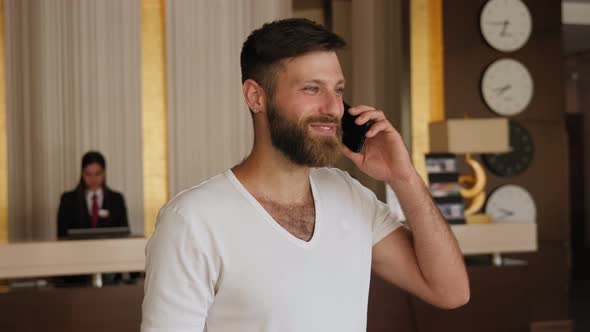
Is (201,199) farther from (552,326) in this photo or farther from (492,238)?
(552,326)

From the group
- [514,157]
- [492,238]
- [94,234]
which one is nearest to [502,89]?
[514,157]

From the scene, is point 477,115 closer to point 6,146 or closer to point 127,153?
point 127,153

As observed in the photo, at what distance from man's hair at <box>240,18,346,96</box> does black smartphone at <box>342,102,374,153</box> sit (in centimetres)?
20

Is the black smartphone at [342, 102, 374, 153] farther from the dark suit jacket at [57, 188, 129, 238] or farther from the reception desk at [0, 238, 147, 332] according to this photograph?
the dark suit jacket at [57, 188, 129, 238]

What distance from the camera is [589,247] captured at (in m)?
13.8

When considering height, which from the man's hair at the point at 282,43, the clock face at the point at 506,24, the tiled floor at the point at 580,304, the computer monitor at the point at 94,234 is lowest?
the tiled floor at the point at 580,304

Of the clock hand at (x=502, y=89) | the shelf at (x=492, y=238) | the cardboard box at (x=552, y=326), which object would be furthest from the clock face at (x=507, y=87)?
the shelf at (x=492, y=238)

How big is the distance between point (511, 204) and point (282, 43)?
6.88m

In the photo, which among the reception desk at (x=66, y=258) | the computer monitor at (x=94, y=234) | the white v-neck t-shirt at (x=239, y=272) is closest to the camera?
the white v-neck t-shirt at (x=239, y=272)

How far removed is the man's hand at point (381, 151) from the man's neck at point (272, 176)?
0.15 m

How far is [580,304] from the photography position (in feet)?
34.0

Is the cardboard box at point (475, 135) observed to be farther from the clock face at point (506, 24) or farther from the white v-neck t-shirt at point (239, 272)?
the white v-neck t-shirt at point (239, 272)

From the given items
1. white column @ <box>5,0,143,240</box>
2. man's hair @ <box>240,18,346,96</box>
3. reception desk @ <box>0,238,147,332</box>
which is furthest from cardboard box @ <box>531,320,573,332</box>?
man's hair @ <box>240,18,346,96</box>

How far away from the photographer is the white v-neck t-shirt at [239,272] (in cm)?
166
